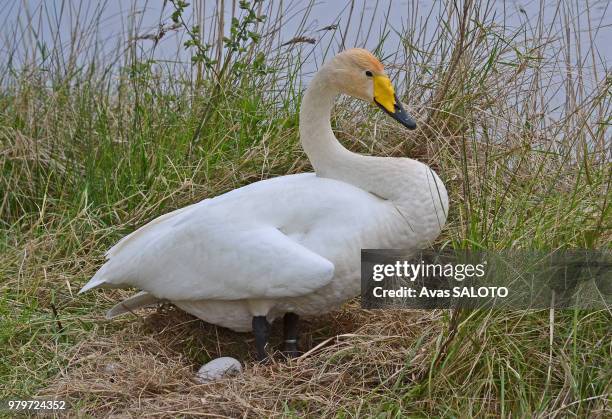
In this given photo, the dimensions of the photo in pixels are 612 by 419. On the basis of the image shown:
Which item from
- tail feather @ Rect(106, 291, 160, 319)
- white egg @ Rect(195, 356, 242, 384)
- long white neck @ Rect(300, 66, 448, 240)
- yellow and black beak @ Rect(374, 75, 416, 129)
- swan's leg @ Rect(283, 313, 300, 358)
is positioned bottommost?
white egg @ Rect(195, 356, 242, 384)

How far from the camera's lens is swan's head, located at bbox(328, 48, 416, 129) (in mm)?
4926

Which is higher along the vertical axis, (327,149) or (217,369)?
(327,149)

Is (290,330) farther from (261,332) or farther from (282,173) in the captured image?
(282,173)

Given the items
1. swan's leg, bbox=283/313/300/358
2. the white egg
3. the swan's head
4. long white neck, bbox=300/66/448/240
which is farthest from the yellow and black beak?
the white egg

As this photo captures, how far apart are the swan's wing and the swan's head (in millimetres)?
807

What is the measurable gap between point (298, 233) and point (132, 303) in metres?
0.98

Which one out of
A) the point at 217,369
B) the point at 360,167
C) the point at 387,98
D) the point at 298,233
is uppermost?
the point at 387,98

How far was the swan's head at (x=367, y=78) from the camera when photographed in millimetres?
4926

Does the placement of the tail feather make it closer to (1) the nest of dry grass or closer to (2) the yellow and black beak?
(1) the nest of dry grass

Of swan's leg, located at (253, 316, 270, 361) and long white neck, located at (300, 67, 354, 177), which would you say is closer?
swan's leg, located at (253, 316, 270, 361)

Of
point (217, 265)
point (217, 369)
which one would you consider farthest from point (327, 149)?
point (217, 369)

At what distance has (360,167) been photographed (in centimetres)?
488

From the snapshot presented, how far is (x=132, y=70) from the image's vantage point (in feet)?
20.9

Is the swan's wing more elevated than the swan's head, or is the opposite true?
the swan's head
